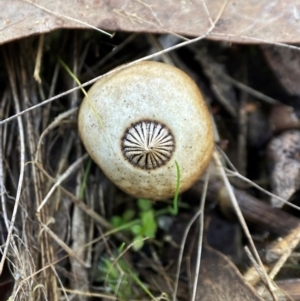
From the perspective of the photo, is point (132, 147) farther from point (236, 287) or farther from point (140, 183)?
point (236, 287)

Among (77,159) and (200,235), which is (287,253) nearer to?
(200,235)

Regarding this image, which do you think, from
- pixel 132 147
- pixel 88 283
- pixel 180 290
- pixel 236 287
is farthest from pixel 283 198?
pixel 88 283

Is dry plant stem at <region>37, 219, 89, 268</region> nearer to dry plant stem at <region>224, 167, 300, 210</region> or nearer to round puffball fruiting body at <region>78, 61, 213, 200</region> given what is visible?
round puffball fruiting body at <region>78, 61, 213, 200</region>

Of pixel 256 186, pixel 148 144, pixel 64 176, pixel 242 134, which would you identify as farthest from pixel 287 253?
pixel 64 176

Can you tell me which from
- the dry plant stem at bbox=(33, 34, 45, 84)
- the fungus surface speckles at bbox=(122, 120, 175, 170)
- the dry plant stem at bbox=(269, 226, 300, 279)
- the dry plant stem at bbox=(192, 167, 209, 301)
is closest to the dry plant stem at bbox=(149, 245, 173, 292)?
the dry plant stem at bbox=(192, 167, 209, 301)

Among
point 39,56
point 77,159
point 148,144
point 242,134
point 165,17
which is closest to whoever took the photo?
point 148,144

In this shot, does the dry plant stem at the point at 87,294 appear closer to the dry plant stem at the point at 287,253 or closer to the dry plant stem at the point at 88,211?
the dry plant stem at the point at 88,211
